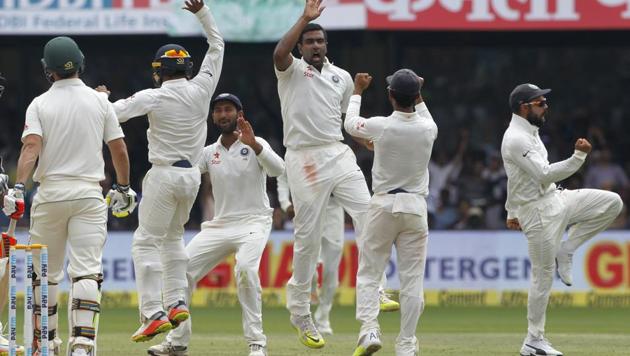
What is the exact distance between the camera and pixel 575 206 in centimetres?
1241

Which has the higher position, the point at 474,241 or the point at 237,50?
the point at 237,50

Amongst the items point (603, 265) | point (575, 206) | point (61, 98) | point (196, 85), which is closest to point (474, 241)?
point (603, 265)

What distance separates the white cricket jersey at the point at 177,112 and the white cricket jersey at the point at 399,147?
1367mm

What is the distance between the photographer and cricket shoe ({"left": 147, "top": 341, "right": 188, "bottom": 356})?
11.7 m

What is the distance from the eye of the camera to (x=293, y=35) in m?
11.6

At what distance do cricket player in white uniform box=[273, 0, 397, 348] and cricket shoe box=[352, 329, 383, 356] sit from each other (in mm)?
1149

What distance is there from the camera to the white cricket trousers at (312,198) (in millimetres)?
11992

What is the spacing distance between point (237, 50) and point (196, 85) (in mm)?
12043

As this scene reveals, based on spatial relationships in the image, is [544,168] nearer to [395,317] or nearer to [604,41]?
[395,317]

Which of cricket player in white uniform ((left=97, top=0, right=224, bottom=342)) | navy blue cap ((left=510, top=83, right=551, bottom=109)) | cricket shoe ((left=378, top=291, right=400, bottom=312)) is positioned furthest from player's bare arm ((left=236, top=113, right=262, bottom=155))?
navy blue cap ((left=510, top=83, right=551, bottom=109))

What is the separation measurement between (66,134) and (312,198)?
255cm

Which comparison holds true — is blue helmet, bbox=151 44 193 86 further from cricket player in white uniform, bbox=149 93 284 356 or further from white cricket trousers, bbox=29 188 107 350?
white cricket trousers, bbox=29 188 107 350

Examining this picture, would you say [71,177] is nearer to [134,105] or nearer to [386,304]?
[134,105]

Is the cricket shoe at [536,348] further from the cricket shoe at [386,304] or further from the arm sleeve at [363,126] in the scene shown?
the arm sleeve at [363,126]
